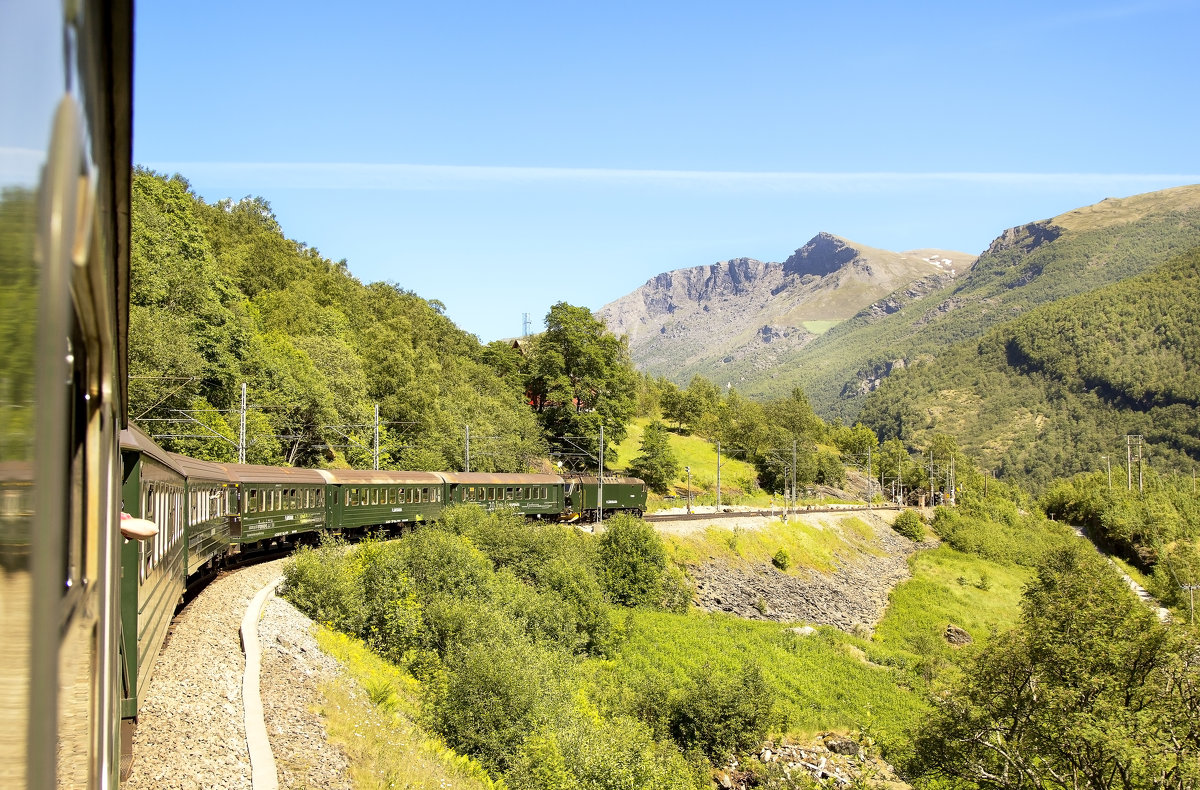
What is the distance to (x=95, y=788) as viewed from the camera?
8.80 ft

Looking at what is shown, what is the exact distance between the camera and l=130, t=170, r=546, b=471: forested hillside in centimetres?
3734

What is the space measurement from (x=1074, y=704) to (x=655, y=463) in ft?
167

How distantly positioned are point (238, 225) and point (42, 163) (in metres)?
89.3

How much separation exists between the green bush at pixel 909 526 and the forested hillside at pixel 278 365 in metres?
37.4

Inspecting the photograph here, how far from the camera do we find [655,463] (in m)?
71.5

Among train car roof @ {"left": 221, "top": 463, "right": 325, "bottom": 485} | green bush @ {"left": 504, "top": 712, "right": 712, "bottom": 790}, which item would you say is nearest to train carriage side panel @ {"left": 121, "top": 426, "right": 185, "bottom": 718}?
green bush @ {"left": 504, "top": 712, "right": 712, "bottom": 790}

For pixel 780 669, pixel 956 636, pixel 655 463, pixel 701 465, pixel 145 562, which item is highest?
pixel 145 562

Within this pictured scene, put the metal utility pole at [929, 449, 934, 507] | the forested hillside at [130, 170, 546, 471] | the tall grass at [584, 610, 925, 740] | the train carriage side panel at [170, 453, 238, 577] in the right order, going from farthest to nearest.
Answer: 1. the metal utility pole at [929, 449, 934, 507]
2. the forested hillside at [130, 170, 546, 471]
3. the tall grass at [584, 610, 925, 740]
4. the train carriage side panel at [170, 453, 238, 577]

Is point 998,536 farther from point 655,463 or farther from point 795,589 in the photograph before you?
point 795,589

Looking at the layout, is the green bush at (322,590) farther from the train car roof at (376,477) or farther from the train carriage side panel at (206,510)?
the train car roof at (376,477)

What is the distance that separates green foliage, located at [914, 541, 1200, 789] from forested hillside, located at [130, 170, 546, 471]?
2278cm

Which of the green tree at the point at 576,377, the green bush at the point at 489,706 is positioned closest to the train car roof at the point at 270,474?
the green bush at the point at 489,706

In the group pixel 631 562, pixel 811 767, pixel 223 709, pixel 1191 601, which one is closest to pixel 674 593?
pixel 631 562

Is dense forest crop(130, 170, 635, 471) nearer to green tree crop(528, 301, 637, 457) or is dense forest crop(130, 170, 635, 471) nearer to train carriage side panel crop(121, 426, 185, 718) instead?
green tree crop(528, 301, 637, 457)
